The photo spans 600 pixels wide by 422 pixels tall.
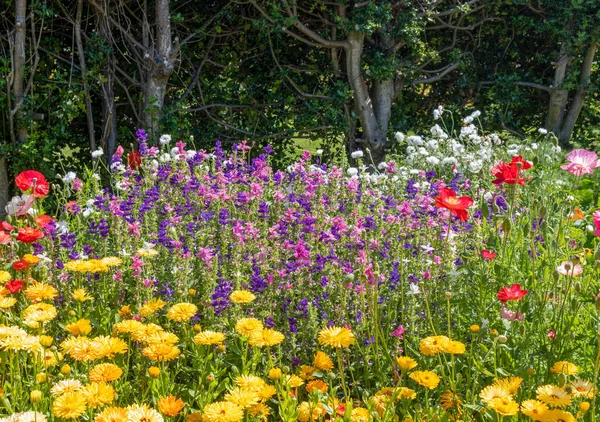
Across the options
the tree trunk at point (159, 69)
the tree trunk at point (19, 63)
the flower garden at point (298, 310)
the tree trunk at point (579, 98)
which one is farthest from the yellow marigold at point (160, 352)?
the tree trunk at point (579, 98)

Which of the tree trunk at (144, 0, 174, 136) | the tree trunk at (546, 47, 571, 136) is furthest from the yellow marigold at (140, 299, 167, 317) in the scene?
the tree trunk at (546, 47, 571, 136)

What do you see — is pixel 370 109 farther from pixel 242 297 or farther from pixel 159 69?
pixel 242 297

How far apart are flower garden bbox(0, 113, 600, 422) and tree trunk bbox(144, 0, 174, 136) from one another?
99.7 inches

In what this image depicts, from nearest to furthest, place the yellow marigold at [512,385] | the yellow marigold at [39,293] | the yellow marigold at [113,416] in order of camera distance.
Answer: the yellow marigold at [113,416]
the yellow marigold at [512,385]
the yellow marigold at [39,293]

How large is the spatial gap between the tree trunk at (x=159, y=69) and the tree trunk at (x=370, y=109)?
1857 mm

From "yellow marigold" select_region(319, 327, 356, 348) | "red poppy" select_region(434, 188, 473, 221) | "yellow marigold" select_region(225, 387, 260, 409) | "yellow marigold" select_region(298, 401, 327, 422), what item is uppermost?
"red poppy" select_region(434, 188, 473, 221)

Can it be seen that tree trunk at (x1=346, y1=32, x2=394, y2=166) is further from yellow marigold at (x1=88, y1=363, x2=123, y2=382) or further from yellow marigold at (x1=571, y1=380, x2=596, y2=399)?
yellow marigold at (x1=88, y1=363, x2=123, y2=382)

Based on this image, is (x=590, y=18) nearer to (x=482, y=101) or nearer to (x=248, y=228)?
(x=482, y=101)

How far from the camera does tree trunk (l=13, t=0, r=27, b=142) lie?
17.4 ft

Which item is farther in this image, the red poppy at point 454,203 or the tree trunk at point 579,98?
the tree trunk at point 579,98

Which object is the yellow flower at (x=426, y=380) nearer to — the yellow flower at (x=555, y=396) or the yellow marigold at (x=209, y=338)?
the yellow flower at (x=555, y=396)

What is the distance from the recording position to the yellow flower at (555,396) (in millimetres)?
1718

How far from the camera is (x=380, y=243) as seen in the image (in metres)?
3.02

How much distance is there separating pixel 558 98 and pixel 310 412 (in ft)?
23.0
